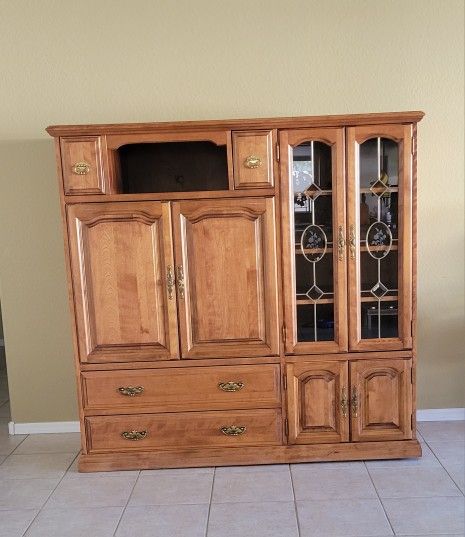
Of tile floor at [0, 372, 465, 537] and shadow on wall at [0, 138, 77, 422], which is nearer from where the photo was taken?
tile floor at [0, 372, 465, 537]

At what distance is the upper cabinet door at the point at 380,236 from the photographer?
7.68 feet

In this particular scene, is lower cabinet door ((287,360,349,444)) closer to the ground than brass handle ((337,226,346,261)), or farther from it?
closer to the ground

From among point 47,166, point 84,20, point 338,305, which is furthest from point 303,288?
point 84,20

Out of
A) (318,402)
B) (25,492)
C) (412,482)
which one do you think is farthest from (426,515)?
(25,492)

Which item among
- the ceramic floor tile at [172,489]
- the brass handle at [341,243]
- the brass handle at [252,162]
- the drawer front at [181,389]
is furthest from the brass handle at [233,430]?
the brass handle at [252,162]

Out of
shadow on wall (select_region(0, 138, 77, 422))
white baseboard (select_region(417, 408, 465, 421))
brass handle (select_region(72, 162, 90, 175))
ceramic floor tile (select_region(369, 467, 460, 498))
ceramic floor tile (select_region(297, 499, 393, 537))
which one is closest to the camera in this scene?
ceramic floor tile (select_region(297, 499, 393, 537))

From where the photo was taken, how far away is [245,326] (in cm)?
244

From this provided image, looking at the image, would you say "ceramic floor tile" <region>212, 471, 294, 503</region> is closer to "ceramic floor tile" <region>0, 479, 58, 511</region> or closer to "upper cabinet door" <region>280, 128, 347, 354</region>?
"upper cabinet door" <region>280, 128, 347, 354</region>

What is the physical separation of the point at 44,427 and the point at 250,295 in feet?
5.19

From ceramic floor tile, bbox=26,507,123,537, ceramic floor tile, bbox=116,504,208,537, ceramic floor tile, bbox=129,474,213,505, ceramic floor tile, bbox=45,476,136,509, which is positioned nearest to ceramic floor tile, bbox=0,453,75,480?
ceramic floor tile, bbox=45,476,136,509

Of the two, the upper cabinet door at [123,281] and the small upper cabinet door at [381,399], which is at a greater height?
the upper cabinet door at [123,281]

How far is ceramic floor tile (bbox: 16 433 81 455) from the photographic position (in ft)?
9.15

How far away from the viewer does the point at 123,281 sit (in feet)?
7.89

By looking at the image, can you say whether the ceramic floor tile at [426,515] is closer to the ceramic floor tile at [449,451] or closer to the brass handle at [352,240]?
the ceramic floor tile at [449,451]
